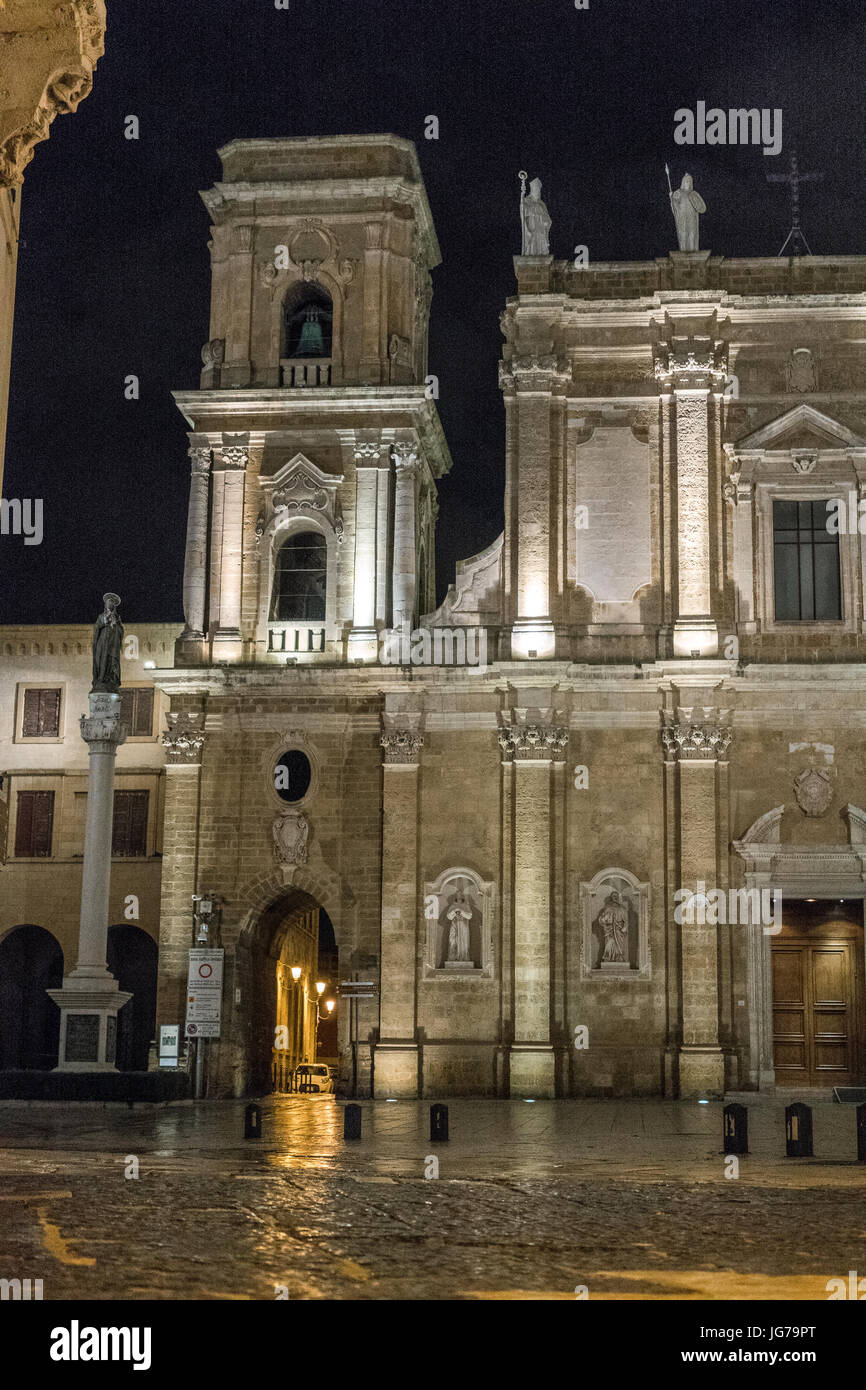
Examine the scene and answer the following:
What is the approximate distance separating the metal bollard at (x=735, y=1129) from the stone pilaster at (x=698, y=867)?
1290cm

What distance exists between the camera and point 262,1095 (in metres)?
35.0

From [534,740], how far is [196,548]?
8.69 meters

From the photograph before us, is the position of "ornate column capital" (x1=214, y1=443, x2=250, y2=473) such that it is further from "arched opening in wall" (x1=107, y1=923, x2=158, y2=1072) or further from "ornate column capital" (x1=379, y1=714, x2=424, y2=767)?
"arched opening in wall" (x1=107, y1=923, x2=158, y2=1072)

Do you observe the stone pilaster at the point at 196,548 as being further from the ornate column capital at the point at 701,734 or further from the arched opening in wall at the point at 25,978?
the arched opening in wall at the point at 25,978

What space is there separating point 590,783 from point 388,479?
25.8 feet

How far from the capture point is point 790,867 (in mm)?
33250

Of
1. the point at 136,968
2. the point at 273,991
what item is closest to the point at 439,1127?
the point at 273,991

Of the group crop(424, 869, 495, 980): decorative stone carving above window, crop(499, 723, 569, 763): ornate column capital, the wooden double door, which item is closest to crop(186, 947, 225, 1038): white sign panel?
crop(424, 869, 495, 980): decorative stone carving above window

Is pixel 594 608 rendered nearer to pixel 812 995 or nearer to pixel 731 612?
pixel 731 612

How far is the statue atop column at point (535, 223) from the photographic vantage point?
36156mm

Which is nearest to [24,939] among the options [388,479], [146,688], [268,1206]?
[146,688]

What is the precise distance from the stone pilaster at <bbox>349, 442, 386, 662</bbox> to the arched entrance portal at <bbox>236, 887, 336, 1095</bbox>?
531 cm

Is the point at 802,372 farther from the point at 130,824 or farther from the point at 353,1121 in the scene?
the point at 130,824

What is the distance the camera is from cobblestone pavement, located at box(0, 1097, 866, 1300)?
9.66 m
